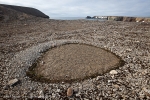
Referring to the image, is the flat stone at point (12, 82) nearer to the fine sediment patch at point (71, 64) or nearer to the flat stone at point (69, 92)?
the fine sediment patch at point (71, 64)

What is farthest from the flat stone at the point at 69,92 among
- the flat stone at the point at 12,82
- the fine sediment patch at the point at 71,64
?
the flat stone at the point at 12,82

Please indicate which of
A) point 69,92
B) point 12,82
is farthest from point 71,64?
point 12,82

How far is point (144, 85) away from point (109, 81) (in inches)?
80.1

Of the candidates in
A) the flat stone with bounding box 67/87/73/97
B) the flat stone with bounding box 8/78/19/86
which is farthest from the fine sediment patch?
the flat stone with bounding box 67/87/73/97

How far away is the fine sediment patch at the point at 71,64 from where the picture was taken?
932 centimetres

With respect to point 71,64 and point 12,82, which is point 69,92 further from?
point 12,82

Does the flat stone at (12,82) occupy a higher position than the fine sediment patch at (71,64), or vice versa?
the fine sediment patch at (71,64)

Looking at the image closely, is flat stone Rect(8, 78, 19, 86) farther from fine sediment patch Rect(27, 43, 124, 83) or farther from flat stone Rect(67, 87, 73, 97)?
flat stone Rect(67, 87, 73, 97)

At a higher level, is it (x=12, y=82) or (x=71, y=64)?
(x=71, y=64)

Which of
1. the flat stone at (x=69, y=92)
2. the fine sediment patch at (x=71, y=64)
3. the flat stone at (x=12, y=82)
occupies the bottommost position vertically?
the flat stone at (x=69, y=92)

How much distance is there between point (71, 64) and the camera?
10.7 meters

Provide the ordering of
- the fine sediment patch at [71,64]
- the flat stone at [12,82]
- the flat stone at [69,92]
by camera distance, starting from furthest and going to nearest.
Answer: the fine sediment patch at [71,64]
the flat stone at [12,82]
the flat stone at [69,92]

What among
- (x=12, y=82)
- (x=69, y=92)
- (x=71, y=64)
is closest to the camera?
(x=69, y=92)

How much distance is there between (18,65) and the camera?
1066cm
